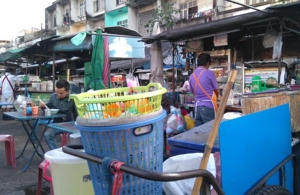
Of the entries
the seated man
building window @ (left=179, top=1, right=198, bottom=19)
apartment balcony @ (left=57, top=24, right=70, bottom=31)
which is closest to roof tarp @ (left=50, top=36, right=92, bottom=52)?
the seated man

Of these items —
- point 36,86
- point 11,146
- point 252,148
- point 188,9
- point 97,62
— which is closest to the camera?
point 252,148

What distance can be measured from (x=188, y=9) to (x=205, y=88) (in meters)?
14.2

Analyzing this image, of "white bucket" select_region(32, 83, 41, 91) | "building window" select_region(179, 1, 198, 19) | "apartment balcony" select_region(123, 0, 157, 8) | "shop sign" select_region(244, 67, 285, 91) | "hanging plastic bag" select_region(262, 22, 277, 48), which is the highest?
"apartment balcony" select_region(123, 0, 157, 8)

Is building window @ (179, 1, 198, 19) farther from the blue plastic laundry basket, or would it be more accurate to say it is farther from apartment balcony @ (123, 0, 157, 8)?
the blue plastic laundry basket

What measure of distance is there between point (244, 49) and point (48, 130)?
16.2 ft

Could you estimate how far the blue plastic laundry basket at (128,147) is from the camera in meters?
1.54

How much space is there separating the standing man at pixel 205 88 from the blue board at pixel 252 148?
5.98 ft

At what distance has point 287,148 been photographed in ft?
8.27

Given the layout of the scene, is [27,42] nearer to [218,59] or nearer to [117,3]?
[117,3]

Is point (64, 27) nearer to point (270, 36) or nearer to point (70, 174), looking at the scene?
point (270, 36)

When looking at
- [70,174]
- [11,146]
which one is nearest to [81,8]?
[11,146]

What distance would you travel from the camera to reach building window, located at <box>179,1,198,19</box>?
664 inches

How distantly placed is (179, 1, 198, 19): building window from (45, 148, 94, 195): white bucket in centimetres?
1567

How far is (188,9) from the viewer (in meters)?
17.3
